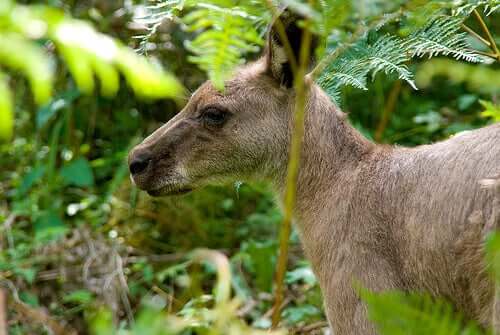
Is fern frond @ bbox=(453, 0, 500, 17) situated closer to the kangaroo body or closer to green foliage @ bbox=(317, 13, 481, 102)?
green foliage @ bbox=(317, 13, 481, 102)

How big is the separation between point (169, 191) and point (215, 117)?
20.7 inches

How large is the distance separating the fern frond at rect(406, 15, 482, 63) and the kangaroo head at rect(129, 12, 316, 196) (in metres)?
0.77

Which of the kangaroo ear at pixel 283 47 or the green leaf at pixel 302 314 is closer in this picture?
the kangaroo ear at pixel 283 47

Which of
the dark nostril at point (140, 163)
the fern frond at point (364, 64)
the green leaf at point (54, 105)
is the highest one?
the fern frond at point (364, 64)

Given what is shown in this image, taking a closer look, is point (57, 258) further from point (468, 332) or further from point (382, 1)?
point (468, 332)

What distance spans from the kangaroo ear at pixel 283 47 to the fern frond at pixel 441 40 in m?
0.56

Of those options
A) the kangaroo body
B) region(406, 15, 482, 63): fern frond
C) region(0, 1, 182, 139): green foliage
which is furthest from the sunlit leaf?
region(406, 15, 482, 63): fern frond

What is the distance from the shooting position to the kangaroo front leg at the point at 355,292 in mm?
3748

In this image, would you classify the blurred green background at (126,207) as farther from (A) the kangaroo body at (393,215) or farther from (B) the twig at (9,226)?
(A) the kangaroo body at (393,215)

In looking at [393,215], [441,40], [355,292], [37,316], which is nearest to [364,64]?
[441,40]

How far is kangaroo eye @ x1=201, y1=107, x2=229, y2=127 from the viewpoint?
14.9 ft

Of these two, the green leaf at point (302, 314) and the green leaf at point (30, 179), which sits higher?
the green leaf at point (302, 314)

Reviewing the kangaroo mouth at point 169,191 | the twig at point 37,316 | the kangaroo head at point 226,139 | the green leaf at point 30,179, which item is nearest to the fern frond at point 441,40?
the kangaroo head at point 226,139

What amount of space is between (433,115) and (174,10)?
151 inches
